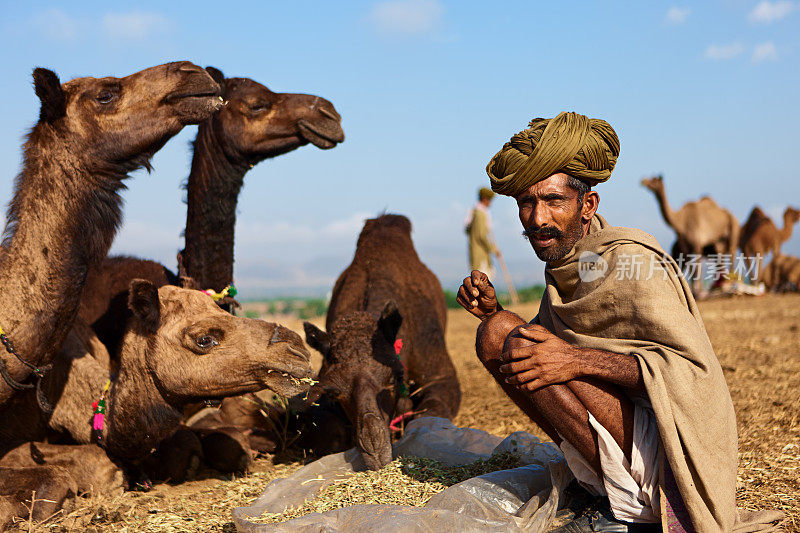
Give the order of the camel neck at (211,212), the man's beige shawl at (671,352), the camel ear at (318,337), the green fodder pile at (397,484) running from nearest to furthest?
the man's beige shawl at (671,352)
the green fodder pile at (397,484)
the camel ear at (318,337)
the camel neck at (211,212)

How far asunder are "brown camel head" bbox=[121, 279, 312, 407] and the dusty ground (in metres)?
0.71

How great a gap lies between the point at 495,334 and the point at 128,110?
2.80 m

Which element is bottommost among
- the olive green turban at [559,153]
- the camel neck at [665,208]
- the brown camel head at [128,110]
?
the olive green turban at [559,153]

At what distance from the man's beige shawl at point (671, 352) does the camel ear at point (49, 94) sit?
3.31m

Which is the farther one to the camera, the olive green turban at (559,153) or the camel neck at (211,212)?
the camel neck at (211,212)

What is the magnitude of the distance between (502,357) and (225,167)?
338 cm

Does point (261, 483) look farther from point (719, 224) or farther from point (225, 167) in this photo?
point (719, 224)

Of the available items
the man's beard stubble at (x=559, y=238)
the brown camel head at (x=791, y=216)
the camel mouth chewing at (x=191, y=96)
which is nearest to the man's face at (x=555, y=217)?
the man's beard stubble at (x=559, y=238)

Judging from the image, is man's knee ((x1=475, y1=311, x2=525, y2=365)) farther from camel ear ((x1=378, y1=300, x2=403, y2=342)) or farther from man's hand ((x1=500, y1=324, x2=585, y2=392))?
camel ear ((x1=378, y1=300, x2=403, y2=342))

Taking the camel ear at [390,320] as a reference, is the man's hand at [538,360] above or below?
below

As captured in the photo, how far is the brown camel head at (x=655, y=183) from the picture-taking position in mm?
18391

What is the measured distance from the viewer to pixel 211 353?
4.25m

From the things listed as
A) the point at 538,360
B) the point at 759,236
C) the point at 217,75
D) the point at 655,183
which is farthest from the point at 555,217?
the point at 759,236

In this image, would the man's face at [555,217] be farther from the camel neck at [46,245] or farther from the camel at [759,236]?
the camel at [759,236]
